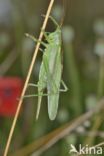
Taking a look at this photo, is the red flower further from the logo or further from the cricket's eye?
the logo

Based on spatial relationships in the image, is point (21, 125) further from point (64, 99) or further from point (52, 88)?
point (52, 88)

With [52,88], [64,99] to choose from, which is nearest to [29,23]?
Result: [64,99]

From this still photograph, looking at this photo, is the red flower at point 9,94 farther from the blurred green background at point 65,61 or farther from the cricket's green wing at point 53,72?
the cricket's green wing at point 53,72

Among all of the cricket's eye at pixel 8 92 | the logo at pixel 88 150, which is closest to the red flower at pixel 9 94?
the cricket's eye at pixel 8 92

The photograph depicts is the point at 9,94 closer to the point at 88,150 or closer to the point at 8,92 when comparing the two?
the point at 8,92

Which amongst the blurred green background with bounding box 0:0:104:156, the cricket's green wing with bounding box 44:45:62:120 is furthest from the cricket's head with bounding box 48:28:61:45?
the blurred green background with bounding box 0:0:104:156

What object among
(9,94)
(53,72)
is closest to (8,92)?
(9,94)
